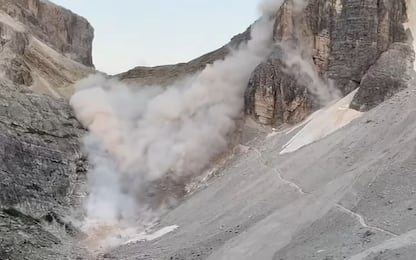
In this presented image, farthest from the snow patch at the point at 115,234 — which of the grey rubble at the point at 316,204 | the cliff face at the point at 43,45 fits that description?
the cliff face at the point at 43,45

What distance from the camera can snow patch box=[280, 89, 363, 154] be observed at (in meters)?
35.8

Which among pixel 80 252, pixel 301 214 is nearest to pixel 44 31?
pixel 80 252

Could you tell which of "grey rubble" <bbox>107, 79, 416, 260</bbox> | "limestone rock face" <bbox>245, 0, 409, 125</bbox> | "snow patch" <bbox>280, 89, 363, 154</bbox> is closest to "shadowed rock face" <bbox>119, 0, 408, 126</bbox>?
"limestone rock face" <bbox>245, 0, 409, 125</bbox>

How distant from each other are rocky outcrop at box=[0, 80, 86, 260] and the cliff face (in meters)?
2.32

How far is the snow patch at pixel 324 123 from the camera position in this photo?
35.8 meters

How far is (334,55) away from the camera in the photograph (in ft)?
138

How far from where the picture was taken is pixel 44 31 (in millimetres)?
53750

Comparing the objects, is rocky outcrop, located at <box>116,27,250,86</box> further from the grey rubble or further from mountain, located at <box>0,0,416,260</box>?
the grey rubble

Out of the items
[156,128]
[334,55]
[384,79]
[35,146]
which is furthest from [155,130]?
[384,79]

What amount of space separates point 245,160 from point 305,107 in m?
5.77

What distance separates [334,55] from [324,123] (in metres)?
6.48

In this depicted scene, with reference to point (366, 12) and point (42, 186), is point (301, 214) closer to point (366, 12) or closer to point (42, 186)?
point (42, 186)

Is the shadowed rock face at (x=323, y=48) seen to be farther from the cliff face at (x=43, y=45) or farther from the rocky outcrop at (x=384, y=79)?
the cliff face at (x=43, y=45)

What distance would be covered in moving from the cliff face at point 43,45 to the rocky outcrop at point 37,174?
232 cm
